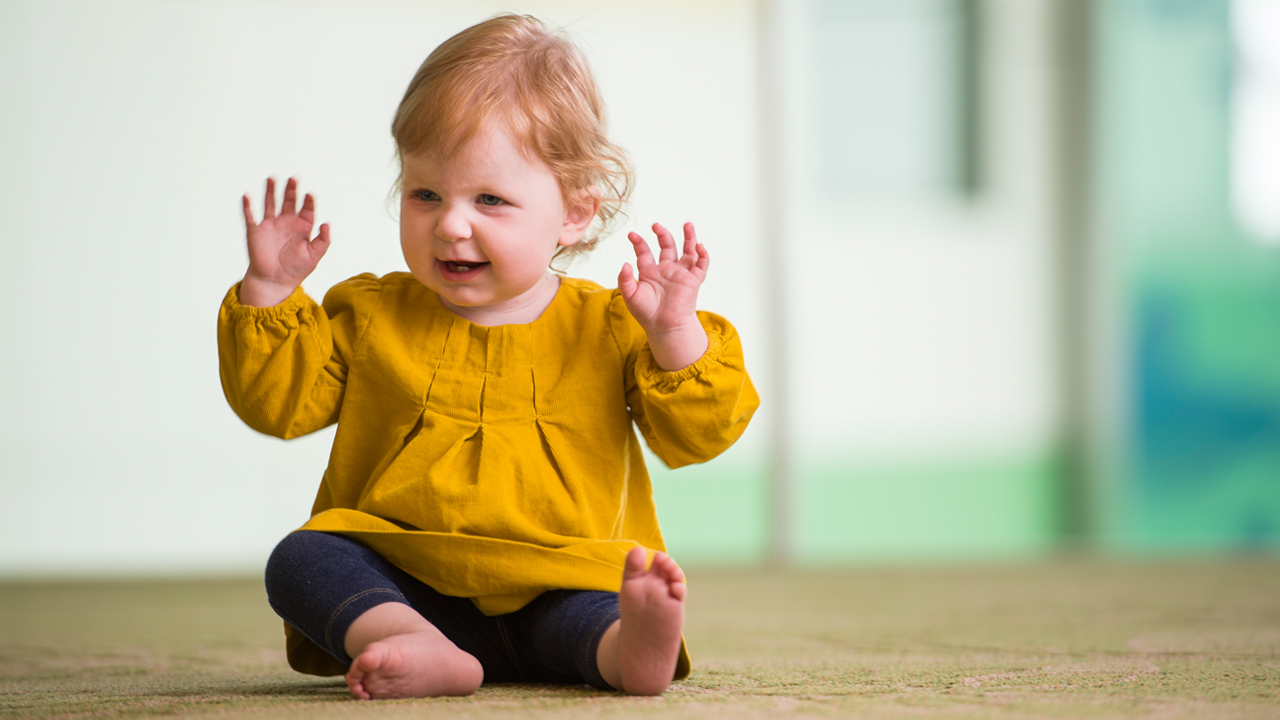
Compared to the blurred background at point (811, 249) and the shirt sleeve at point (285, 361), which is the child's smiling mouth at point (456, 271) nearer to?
the shirt sleeve at point (285, 361)

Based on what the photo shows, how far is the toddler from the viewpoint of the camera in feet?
2.57

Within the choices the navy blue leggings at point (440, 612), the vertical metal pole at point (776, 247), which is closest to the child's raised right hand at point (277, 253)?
the navy blue leggings at point (440, 612)

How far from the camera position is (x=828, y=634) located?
49.0 inches

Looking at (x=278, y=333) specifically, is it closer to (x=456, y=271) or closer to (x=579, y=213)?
(x=456, y=271)

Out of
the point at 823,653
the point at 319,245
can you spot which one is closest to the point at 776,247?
the point at 823,653

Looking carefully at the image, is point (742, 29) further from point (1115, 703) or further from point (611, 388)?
point (1115, 703)

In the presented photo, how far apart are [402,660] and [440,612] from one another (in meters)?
0.14

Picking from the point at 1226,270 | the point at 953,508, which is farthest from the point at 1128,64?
the point at 953,508

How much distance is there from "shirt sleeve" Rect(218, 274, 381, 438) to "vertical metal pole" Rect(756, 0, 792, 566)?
1.71 metres

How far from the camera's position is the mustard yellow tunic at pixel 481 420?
790 millimetres

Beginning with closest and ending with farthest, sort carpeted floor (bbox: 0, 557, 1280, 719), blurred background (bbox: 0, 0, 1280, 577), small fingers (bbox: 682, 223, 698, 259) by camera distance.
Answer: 1. carpeted floor (bbox: 0, 557, 1280, 719)
2. small fingers (bbox: 682, 223, 698, 259)
3. blurred background (bbox: 0, 0, 1280, 577)

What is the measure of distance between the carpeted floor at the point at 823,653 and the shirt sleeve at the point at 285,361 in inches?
7.6

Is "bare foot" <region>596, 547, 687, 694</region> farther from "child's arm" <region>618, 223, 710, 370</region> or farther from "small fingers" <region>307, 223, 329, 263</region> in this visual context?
"small fingers" <region>307, 223, 329, 263</region>

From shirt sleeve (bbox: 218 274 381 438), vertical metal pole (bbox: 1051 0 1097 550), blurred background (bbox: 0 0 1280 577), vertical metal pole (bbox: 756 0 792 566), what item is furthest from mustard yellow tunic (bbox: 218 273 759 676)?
vertical metal pole (bbox: 1051 0 1097 550)
